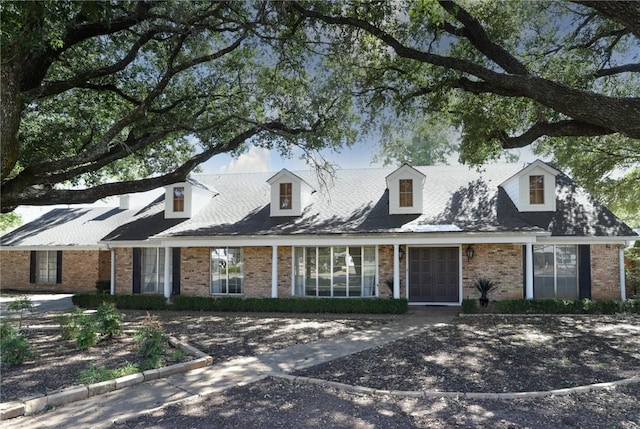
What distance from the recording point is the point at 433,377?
19.7 ft

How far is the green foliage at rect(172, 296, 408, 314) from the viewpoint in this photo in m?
12.4

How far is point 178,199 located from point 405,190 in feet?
30.6

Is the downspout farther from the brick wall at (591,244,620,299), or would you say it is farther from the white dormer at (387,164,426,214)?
the brick wall at (591,244,620,299)

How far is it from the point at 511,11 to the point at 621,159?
37.1ft

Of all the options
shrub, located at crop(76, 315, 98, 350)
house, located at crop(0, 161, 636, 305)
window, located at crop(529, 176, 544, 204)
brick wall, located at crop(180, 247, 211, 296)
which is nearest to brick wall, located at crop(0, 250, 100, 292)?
house, located at crop(0, 161, 636, 305)

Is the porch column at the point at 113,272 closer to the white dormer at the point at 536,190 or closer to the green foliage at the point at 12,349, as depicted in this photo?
the green foliage at the point at 12,349

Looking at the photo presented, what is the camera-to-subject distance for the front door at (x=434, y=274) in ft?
45.8

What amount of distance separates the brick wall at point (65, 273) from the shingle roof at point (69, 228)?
0.62 metres

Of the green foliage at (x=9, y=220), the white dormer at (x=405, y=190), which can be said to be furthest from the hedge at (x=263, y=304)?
the green foliage at (x=9, y=220)

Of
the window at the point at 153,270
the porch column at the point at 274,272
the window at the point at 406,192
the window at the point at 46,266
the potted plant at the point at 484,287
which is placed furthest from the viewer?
the window at the point at 46,266

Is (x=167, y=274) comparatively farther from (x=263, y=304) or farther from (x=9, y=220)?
(x=9, y=220)

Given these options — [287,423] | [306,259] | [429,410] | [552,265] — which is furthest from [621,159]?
[287,423]

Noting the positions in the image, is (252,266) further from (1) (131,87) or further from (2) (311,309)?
(1) (131,87)

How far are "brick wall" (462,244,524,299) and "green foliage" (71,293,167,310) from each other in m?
10.6
